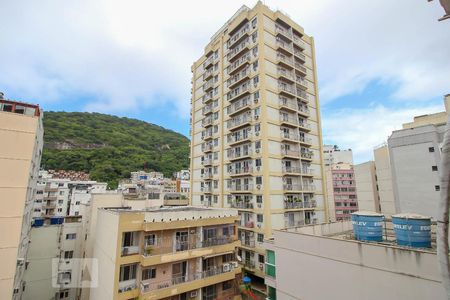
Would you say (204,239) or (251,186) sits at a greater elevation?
(251,186)

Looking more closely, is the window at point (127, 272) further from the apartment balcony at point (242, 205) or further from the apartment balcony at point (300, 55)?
the apartment balcony at point (300, 55)

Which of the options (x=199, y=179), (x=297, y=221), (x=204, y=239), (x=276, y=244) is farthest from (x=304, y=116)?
(x=276, y=244)

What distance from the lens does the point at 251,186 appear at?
117 ft

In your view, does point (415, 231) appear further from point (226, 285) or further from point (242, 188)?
point (242, 188)

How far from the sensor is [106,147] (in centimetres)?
11281

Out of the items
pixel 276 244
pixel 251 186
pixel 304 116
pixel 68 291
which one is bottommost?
pixel 68 291

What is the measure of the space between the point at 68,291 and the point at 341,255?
3708 centimetres

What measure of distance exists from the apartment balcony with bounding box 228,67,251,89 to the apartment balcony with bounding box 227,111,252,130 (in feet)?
19.6

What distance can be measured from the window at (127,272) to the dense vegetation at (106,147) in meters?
79.1

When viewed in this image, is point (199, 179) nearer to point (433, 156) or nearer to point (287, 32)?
point (287, 32)

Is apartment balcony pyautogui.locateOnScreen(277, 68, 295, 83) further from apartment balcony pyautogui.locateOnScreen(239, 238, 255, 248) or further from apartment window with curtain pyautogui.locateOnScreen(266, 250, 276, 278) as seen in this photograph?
apartment window with curtain pyautogui.locateOnScreen(266, 250, 276, 278)

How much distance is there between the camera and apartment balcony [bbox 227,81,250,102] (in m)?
38.5

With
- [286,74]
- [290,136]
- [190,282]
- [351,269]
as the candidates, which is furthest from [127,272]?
[286,74]

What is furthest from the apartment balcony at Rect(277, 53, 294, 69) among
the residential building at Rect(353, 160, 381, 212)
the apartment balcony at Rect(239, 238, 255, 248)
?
the residential building at Rect(353, 160, 381, 212)
